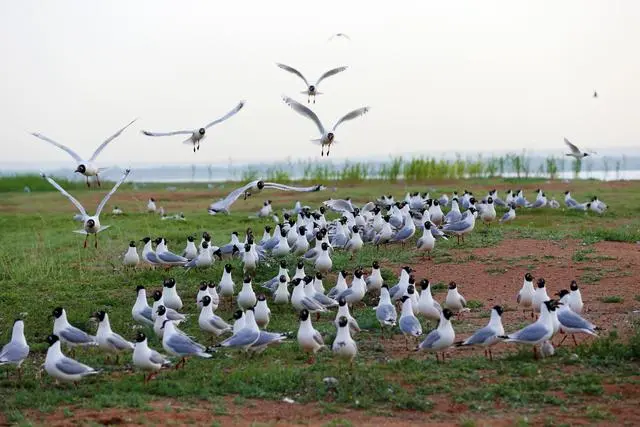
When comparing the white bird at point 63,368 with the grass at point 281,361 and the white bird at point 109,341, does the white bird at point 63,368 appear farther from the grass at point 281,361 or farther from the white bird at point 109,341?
the white bird at point 109,341

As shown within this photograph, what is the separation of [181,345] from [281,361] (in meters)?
1.14

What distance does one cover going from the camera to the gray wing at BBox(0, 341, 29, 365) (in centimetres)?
1023

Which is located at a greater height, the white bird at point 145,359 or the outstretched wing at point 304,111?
the outstretched wing at point 304,111

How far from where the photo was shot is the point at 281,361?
10617 millimetres

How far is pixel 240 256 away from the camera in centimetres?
1695

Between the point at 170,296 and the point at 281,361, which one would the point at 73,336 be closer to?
the point at 170,296

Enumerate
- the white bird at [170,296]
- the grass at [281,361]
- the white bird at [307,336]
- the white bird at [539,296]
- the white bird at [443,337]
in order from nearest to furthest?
the grass at [281,361]
the white bird at [443,337]
the white bird at [307,336]
the white bird at [539,296]
the white bird at [170,296]

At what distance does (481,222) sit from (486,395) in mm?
15658

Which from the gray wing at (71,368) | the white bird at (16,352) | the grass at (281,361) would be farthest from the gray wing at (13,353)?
the gray wing at (71,368)

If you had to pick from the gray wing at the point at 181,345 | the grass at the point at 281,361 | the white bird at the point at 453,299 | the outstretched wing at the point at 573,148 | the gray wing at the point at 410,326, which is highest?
the outstretched wing at the point at 573,148

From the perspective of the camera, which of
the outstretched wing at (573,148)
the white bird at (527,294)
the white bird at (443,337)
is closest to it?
the white bird at (443,337)

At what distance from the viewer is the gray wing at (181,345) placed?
1027 cm

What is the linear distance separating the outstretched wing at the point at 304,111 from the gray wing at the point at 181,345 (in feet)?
32.0

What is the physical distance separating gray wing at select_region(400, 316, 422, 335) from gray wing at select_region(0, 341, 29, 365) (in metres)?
4.25
